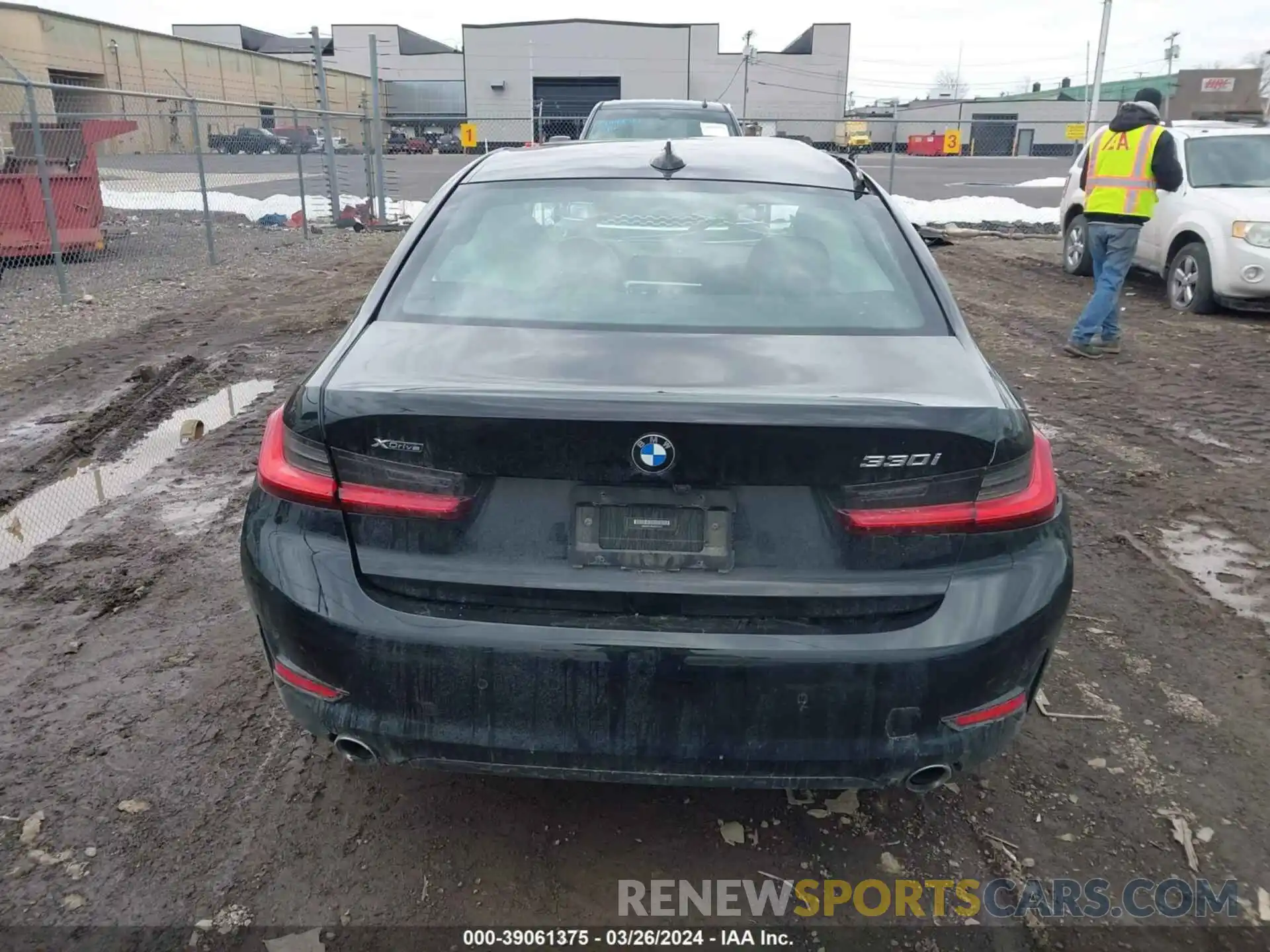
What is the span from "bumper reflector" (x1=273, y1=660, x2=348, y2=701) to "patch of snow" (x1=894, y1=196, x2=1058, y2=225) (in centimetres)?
1847

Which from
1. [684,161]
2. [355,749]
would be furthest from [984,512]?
[684,161]

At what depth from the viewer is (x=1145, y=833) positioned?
8.52 ft

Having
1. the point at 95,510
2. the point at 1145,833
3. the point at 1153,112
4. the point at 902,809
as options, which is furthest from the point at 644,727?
the point at 1153,112

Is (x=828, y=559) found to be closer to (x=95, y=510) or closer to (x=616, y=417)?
(x=616, y=417)

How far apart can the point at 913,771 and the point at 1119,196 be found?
22.8 ft

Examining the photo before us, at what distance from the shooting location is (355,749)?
7.33 ft

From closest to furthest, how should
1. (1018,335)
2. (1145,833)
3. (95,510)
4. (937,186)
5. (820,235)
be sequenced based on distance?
1. (1145,833)
2. (820,235)
3. (95,510)
4. (1018,335)
5. (937,186)

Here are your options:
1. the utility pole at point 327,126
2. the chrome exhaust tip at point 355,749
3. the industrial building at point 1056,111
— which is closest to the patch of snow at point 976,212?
the industrial building at point 1056,111

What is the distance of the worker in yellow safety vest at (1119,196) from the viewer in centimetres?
751

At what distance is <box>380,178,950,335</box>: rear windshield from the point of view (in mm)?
2625

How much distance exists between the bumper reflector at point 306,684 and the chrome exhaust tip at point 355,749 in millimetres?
99

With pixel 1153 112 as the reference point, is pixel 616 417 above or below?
below

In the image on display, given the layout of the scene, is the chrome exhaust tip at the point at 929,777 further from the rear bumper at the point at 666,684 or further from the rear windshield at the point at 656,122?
the rear windshield at the point at 656,122

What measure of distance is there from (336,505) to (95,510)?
10.6ft
